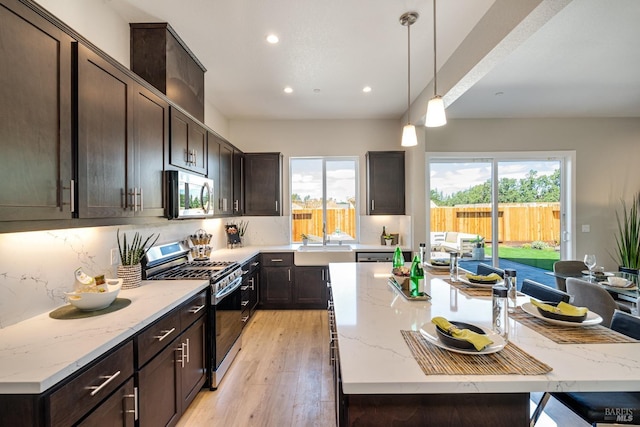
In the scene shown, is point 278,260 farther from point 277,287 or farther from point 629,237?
point 629,237

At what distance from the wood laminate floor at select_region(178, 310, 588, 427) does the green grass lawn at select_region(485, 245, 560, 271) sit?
283cm

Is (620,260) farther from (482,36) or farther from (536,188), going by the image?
(482,36)

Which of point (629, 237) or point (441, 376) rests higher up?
point (629, 237)

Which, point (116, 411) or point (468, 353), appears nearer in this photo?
point (468, 353)

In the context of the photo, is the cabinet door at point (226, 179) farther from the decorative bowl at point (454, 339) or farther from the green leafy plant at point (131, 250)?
the decorative bowl at point (454, 339)

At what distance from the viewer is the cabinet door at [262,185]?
4480 mm

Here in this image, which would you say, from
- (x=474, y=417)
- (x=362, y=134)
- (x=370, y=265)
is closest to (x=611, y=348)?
(x=474, y=417)

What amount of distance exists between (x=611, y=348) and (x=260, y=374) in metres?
2.42

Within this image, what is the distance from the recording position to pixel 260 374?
8.45ft

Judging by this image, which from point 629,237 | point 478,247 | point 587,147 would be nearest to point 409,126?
point 478,247

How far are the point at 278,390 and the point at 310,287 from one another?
1.87 metres

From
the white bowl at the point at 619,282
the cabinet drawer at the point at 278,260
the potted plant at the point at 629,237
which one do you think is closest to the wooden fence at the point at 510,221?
the potted plant at the point at 629,237

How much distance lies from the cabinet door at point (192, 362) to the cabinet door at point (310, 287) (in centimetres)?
197

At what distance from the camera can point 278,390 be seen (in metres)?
2.35
